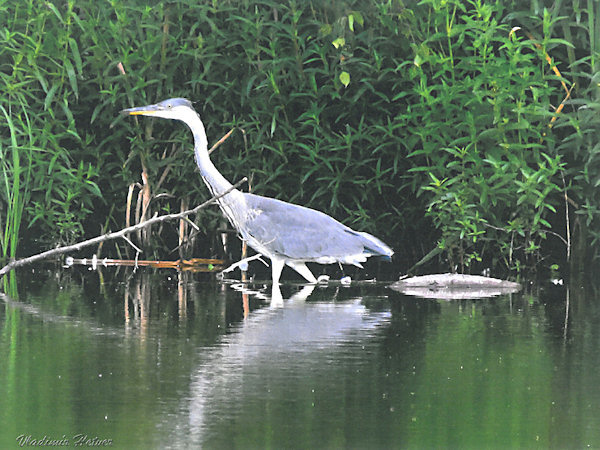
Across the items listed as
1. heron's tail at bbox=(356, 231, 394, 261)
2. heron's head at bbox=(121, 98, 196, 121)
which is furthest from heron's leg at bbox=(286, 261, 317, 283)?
heron's head at bbox=(121, 98, 196, 121)

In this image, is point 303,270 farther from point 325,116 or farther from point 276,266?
point 325,116

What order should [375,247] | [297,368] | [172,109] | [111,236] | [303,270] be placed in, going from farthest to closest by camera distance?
[172,109] < [303,270] < [375,247] < [111,236] < [297,368]

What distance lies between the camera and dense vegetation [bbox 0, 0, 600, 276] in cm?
824

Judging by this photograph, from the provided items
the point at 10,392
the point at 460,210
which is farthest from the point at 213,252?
the point at 10,392

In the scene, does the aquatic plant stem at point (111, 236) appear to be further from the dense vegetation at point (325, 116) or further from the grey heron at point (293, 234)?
the dense vegetation at point (325, 116)

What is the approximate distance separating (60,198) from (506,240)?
11.5 ft

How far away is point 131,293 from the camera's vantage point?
25.3 feet

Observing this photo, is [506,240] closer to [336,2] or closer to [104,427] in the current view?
[336,2]

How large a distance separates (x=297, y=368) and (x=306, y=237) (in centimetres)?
255

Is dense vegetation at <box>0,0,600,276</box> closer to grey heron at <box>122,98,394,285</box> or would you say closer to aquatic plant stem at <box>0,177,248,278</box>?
grey heron at <box>122,98,394,285</box>

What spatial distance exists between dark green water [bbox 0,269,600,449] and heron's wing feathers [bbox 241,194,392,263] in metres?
0.27

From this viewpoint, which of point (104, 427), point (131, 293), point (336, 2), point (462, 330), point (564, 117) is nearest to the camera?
point (104, 427)

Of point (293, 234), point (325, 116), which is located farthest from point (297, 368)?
point (325, 116)

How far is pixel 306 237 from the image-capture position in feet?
25.5
